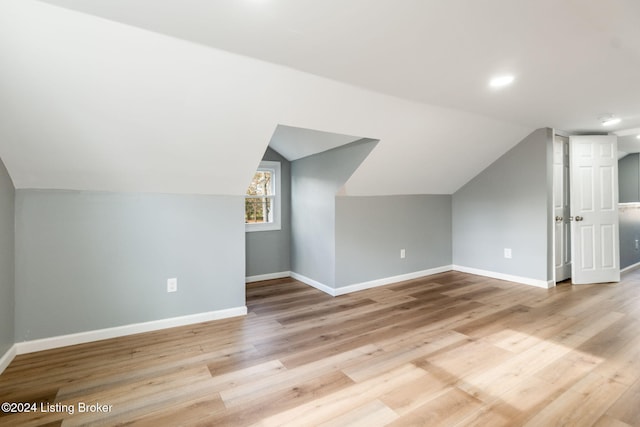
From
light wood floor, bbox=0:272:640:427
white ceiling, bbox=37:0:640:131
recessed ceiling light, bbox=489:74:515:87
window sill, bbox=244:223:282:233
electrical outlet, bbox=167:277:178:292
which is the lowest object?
light wood floor, bbox=0:272:640:427

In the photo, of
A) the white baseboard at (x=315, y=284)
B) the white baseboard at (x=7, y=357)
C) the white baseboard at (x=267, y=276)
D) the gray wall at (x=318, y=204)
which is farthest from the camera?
the white baseboard at (x=267, y=276)

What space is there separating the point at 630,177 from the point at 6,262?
970cm

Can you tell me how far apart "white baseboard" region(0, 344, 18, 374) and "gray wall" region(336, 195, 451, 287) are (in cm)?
293

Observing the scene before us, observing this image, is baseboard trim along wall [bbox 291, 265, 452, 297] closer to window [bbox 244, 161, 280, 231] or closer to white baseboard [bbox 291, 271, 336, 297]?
white baseboard [bbox 291, 271, 336, 297]

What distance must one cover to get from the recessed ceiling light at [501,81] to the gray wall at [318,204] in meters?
1.17

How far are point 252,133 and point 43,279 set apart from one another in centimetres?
198

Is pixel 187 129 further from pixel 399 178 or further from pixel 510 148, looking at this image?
pixel 510 148

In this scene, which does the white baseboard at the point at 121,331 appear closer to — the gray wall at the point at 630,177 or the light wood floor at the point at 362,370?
the light wood floor at the point at 362,370

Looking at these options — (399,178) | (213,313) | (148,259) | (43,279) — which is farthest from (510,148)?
(43,279)

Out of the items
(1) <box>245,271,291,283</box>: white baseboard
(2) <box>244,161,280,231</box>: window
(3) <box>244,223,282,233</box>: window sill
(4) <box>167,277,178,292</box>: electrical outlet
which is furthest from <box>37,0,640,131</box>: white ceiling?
(1) <box>245,271,291,283</box>: white baseboard

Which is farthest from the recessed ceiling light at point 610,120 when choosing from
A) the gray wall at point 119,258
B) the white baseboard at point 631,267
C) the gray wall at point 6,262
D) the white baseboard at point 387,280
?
the gray wall at point 6,262

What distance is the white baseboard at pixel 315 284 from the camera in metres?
3.96

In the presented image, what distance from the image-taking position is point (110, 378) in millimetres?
2107

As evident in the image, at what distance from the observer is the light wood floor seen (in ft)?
5.72
